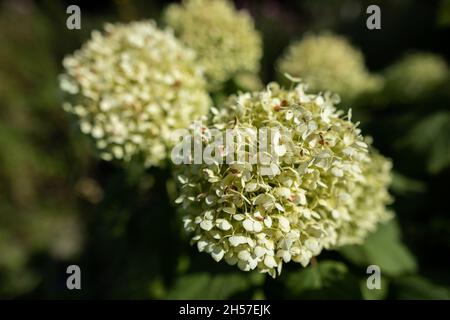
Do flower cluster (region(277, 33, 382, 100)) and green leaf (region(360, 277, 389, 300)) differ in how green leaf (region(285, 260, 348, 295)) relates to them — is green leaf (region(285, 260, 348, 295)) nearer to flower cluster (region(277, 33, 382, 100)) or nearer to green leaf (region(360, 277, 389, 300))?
green leaf (region(360, 277, 389, 300))

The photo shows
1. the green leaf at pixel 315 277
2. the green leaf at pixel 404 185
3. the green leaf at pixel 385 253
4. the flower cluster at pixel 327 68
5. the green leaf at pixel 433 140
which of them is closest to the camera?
the green leaf at pixel 315 277

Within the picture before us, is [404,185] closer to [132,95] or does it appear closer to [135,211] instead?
[135,211]

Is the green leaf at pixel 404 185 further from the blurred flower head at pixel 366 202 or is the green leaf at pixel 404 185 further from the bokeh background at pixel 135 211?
the blurred flower head at pixel 366 202

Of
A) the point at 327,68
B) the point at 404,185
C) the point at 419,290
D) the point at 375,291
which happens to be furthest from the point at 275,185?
the point at 327,68

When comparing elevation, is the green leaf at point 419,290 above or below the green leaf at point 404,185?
below

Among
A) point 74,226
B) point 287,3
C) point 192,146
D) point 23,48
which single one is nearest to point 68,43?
point 23,48

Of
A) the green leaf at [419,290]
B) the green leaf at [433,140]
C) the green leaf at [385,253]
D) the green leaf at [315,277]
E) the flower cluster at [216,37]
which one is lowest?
the green leaf at [419,290]

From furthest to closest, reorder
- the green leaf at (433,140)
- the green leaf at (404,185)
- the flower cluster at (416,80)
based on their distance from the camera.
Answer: the flower cluster at (416,80)
the green leaf at (404,185)
the green leaf at (433,140)

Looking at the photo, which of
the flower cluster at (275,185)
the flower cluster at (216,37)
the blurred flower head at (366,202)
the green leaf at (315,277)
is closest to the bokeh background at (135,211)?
the green leaf at (315,277)
